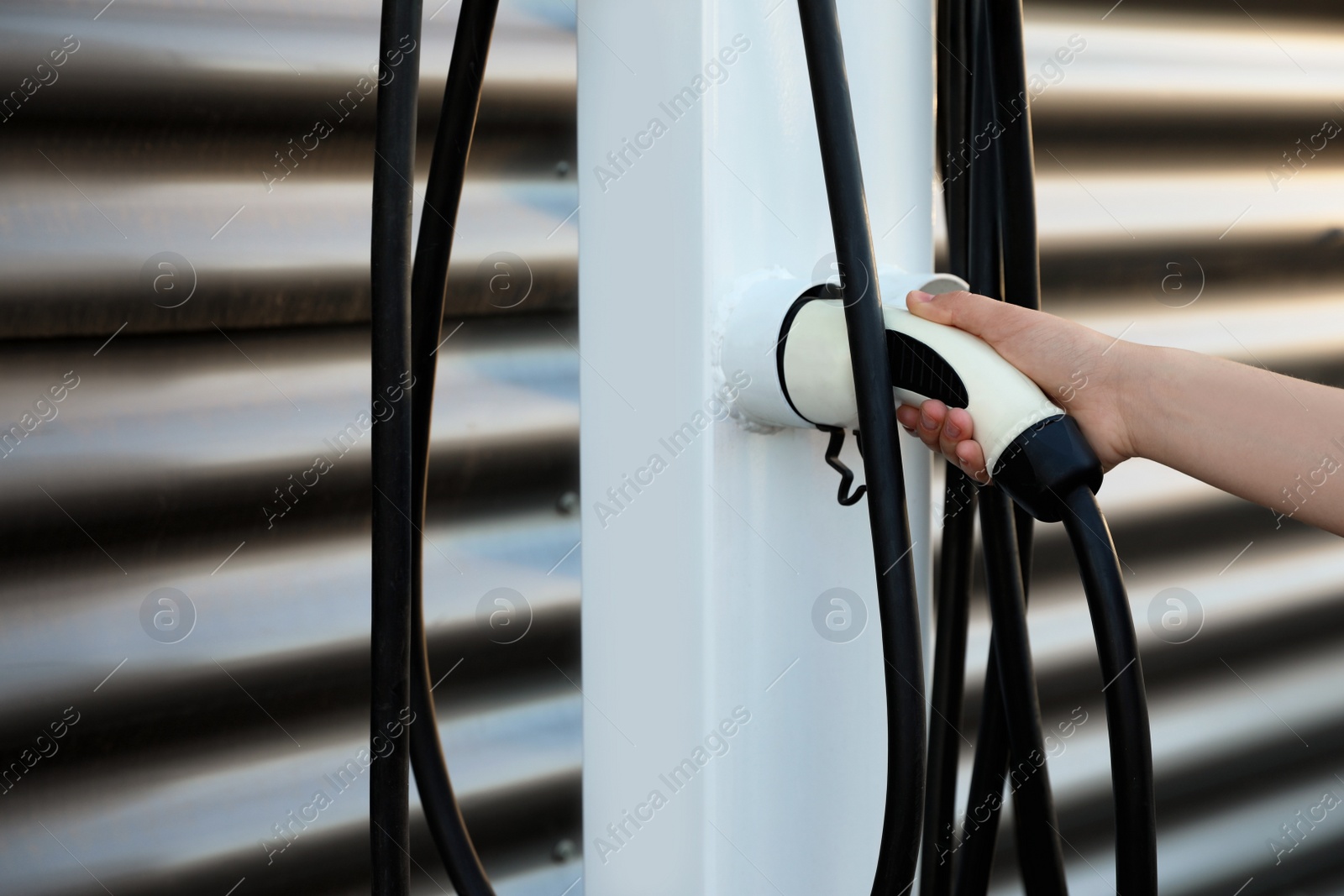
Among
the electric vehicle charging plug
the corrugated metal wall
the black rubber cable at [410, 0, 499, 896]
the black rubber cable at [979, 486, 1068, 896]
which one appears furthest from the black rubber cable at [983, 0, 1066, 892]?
the corrugated metal wall

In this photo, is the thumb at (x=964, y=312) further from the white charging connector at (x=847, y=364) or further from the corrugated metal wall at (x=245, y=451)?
the corrugated metal wall at (x=245, y=451)

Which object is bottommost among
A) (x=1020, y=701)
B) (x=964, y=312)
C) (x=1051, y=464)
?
(x=1020, y=701)

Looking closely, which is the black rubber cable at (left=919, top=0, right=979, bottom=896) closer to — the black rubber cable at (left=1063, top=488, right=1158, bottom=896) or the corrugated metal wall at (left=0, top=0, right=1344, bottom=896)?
the black rubber cable at (left=1063, top=488, right=1158, bottom=896)

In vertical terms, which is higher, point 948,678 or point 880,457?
point 880,457

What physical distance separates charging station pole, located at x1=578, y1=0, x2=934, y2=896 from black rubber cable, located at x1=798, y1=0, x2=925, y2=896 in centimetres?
7

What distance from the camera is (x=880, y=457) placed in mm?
513

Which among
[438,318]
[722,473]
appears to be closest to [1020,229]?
[722,473]

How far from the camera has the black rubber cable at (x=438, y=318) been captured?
648mm

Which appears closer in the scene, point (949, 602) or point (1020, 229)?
point (1020, 229)

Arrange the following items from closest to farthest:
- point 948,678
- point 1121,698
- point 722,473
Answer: point 1121,698, point 722,473, point 948,678

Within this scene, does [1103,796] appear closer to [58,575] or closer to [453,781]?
[453,781]

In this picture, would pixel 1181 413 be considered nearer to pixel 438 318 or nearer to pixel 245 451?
pixel 438 318

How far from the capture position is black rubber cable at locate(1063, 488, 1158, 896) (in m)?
0.50

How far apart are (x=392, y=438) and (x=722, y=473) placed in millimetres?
193
